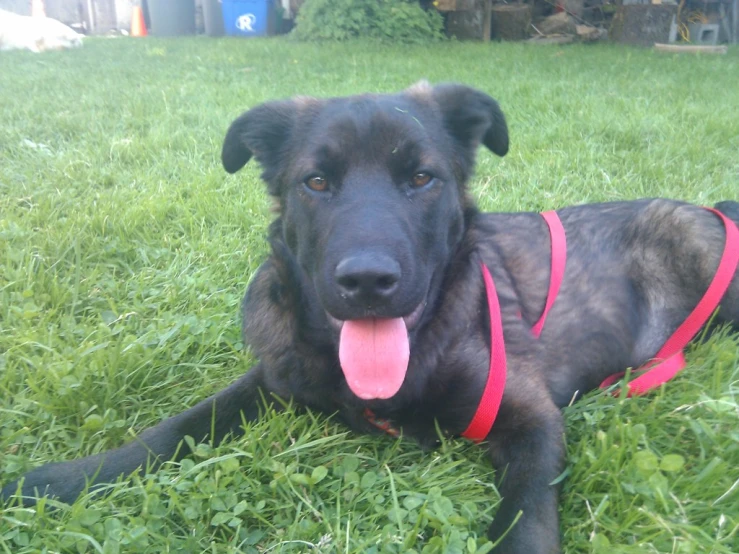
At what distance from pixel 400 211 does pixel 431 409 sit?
2.17ft

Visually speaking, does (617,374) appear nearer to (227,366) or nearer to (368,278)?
(368,278)

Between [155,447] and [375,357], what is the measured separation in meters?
0.79

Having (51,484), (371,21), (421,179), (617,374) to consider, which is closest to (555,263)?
(617,374)

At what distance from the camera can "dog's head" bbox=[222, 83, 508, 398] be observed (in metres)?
1.83

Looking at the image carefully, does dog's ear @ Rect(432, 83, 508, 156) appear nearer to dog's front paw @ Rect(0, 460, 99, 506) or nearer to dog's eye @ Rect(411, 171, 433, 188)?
dog's eye @ Rect(411, 171, 433, 188)

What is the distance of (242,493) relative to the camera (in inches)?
71.4

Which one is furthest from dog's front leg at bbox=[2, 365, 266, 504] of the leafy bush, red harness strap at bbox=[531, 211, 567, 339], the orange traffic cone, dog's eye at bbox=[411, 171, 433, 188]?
the orange traffic cone

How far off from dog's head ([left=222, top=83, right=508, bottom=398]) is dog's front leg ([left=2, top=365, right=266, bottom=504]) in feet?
1.58

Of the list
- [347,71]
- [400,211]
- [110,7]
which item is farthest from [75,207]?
[110,7]

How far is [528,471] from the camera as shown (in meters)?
1.89

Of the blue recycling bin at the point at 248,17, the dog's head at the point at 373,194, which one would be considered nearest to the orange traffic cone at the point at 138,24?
the blue recycling bin at the point at 248,17

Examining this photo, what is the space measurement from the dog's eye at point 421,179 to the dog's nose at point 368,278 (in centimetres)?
43

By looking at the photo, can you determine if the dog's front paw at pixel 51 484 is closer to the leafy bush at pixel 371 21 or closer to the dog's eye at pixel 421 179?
the dog's eye at pixel 421 179

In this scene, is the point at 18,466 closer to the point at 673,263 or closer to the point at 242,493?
the point at 242,493
